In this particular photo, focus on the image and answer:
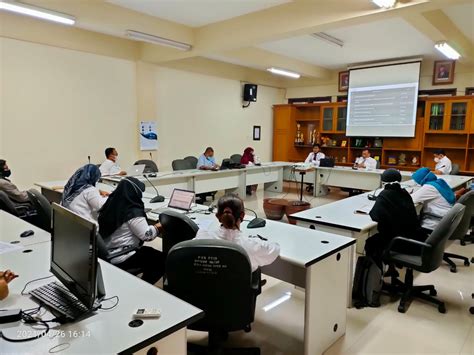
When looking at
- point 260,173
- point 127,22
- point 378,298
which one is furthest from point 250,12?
point 378,298

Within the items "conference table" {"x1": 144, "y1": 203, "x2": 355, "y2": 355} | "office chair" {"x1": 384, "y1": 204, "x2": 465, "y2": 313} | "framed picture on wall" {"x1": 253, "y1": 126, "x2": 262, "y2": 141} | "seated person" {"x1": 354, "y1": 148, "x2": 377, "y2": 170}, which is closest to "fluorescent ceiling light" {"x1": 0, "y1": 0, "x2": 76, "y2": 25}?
"conference table" {"x1": 144, "y1": 203, "x2": 355, "y2": 355}

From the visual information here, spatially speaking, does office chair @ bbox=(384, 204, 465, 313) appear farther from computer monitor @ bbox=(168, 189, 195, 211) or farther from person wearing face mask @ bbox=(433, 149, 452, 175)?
person wearing face mask @ bbox=(433, 149, 452, 175)

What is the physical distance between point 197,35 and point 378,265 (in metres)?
4.48

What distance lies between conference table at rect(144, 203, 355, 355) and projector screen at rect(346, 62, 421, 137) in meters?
6.23

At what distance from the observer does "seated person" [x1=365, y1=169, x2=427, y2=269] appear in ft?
9.07

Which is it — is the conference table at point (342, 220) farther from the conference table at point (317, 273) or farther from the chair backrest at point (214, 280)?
the chair backrest at point (214, 280)

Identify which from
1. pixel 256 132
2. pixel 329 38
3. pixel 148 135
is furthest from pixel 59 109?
pixel 256 132

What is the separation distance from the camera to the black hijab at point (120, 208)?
7.50 ft

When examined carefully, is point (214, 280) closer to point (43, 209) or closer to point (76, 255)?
point (76, 255)

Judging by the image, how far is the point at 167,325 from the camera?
1.26 meters

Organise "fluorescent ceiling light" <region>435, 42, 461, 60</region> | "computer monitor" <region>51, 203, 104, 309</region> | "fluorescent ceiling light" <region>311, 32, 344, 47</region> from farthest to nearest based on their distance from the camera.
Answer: "fluorescent ceiling light" <region>311, 32, 344, 47</region>, "fluorescent ceiling light" <region>435, 42, 461, 60</region>, "computer monitor" <region>51, 203, 104, 309</region>

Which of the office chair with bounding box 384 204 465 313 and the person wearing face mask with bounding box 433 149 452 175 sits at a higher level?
the person wearing face mask with bounding box 433 149 452 175

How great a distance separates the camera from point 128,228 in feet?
7.80

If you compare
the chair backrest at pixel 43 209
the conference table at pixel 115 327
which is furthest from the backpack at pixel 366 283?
the chair backrest at pixel 43 209
